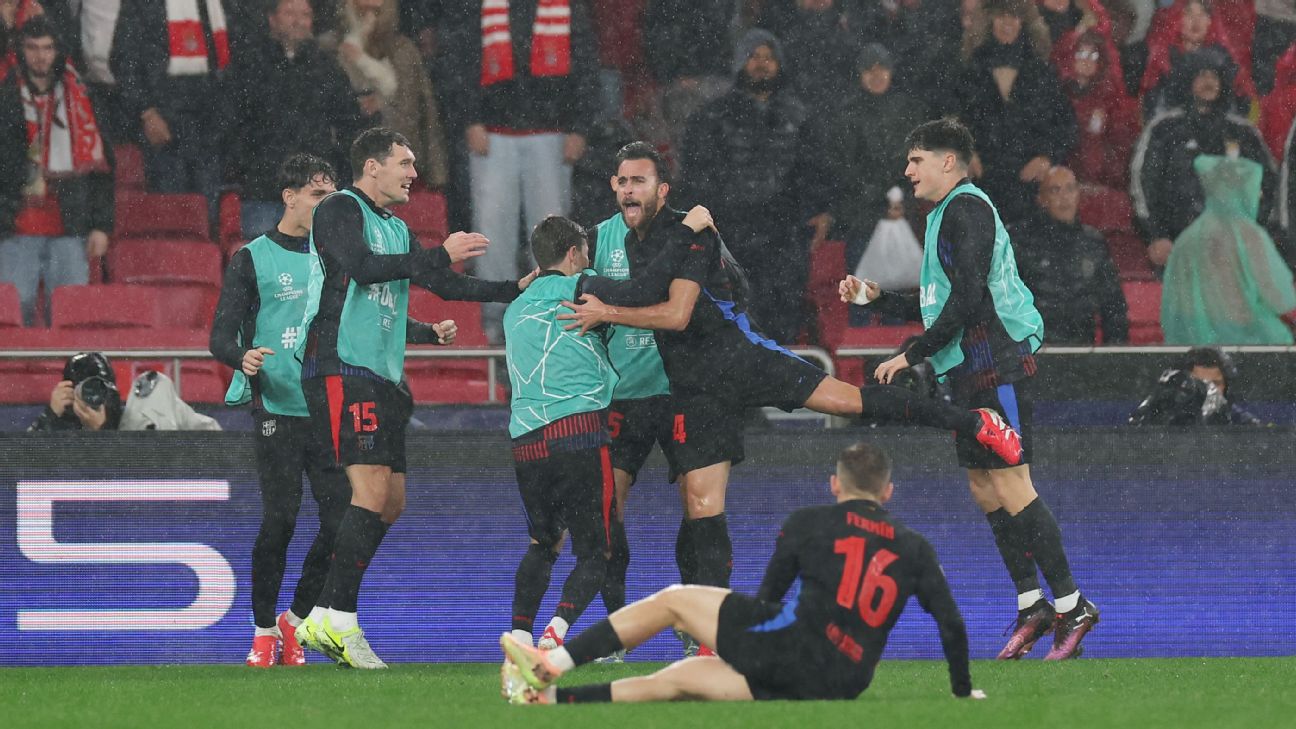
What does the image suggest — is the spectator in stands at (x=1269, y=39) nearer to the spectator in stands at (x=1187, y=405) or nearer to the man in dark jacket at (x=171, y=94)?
the spectator in stands at (x=1187, y=405)

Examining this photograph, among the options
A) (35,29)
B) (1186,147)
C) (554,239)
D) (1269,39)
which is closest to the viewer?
(554,239)

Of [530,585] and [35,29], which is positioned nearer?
[530,585]

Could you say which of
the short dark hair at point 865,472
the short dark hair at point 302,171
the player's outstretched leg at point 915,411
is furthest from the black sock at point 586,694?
the short dark hair at point 302,171

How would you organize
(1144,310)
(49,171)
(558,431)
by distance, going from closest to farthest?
(558,431) < (1144,310) < (49,171)

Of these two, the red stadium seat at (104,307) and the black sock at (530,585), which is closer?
the black sock at (530,585)

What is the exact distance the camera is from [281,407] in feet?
23.9

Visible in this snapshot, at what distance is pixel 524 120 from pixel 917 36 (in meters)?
2.62

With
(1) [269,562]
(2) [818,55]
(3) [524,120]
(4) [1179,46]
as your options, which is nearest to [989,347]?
(1) [269,562]

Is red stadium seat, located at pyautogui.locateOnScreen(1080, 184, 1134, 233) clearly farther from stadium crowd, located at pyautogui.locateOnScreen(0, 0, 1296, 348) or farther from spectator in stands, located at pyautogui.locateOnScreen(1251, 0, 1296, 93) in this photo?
spectator in stands, located at pyautogui.locateOnScreen(1251, 0, 1296, 93)

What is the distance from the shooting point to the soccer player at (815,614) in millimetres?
4945

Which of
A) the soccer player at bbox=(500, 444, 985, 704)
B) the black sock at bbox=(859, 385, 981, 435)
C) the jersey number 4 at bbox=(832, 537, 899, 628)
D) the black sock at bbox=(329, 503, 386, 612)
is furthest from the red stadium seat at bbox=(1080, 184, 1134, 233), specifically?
the jersey number 4 at bbox=(832, 537, 899, 628)

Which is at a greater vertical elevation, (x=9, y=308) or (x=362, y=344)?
(x=362, y=344)

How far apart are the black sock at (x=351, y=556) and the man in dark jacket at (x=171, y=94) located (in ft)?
17.6

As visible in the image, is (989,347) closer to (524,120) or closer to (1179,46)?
(524,120)
